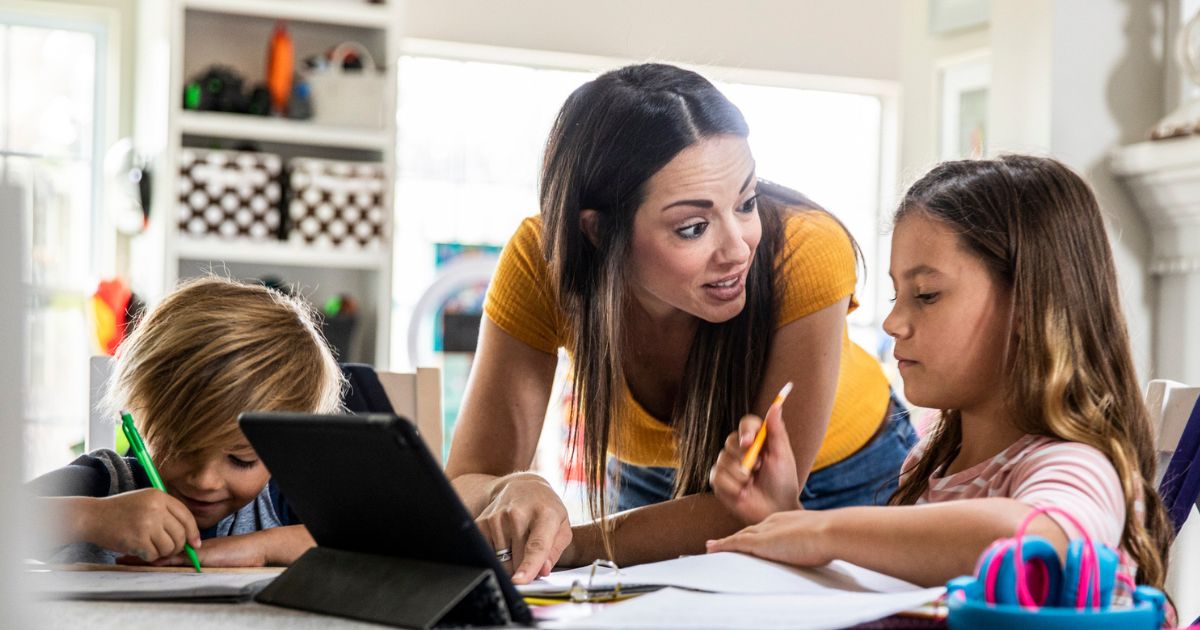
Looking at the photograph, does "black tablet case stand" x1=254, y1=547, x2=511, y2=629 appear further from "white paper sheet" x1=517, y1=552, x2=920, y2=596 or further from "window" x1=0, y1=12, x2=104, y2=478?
"window" x1=0, y1=12, x2=104, y2=478

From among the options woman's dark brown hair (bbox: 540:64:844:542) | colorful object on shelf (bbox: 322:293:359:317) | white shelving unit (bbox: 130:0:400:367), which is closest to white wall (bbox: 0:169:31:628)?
woman's dark brown hair (bbox: 540:64:844:542)

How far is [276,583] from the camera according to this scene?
774 mm

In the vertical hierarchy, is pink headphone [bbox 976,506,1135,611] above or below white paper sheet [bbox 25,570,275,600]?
above

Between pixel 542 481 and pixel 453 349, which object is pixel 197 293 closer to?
pixel 542 481

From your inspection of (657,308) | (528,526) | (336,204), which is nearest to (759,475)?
(528,526)

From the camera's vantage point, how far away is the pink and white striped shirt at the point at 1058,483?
0.86m

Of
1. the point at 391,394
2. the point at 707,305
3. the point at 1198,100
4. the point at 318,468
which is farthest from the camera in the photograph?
the point at 1198,100

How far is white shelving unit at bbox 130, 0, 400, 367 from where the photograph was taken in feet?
11.4

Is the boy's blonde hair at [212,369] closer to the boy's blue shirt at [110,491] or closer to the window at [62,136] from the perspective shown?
the boy's blue shirt at [110,491]

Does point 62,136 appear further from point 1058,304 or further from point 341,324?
point 1058,304

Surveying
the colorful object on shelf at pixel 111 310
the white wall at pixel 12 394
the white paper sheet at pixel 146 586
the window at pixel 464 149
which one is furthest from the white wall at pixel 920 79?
the white wall at pixel 12 394

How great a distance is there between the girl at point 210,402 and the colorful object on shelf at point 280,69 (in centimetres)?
240

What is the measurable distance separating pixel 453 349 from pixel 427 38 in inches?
43.0

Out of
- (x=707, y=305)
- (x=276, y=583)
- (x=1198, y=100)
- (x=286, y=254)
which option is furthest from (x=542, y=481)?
(x=286, y=254)
